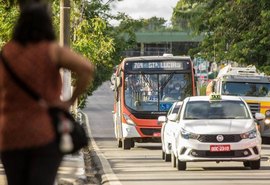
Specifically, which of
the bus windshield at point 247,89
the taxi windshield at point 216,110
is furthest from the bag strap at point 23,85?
the bus windshield at point 247,89

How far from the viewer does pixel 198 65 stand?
84.4 meters

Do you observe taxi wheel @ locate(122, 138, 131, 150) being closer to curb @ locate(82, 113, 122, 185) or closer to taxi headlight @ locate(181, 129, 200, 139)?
curb @ locate(82, 113, 122, 185)

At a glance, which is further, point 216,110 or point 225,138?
point 216,110

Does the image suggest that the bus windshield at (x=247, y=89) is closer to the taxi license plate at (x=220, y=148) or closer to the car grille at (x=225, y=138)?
the car grille at (x=225, y=138)

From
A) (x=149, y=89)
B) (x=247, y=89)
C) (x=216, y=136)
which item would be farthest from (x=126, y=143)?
(x=216, y=136)

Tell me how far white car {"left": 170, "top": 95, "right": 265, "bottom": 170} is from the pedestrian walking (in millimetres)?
15452

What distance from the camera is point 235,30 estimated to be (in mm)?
45812

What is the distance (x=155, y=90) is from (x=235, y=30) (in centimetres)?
1149

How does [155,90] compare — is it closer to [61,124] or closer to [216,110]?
[216,110]

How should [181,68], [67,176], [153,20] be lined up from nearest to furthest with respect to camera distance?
[67,176], [181,68], [153,20]

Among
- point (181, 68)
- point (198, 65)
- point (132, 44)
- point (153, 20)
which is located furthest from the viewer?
point (153, 20)

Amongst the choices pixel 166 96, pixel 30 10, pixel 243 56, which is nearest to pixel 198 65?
pixel 243 56

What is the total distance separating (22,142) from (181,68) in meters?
28.2

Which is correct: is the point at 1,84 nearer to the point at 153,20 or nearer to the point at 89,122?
the point at 89,122
